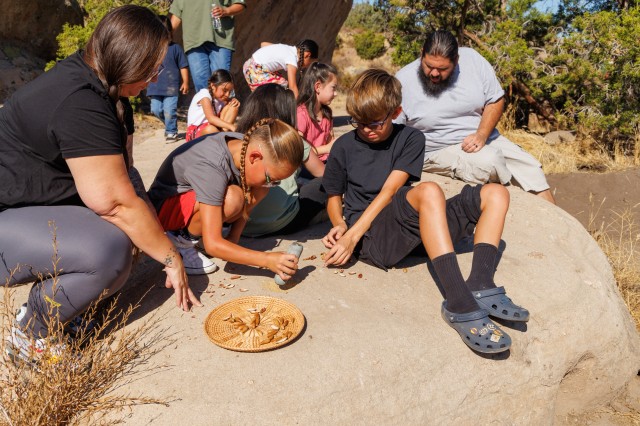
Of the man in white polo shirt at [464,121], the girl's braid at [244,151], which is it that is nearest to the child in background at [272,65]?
the man in white polo shirt at [464,121]

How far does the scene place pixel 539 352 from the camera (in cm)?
282

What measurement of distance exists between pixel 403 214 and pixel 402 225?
76 mm

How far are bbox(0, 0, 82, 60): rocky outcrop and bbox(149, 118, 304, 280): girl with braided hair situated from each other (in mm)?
6393

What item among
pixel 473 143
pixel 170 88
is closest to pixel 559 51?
pixel 473 143

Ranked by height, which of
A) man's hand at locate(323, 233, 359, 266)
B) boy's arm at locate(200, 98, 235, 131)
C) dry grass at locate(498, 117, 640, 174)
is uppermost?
man's hand at locate(323, 233, 359, 266)

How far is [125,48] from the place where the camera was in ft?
7.52

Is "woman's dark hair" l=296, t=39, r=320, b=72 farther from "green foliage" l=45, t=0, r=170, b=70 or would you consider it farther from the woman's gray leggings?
the woman's gray leggings

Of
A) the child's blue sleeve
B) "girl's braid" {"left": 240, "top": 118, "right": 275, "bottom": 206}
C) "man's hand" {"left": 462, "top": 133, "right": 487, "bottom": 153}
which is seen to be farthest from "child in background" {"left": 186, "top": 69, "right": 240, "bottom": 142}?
"girl's braid" {"left": 240, "top": 118, "right": 275, "bottom": 206}

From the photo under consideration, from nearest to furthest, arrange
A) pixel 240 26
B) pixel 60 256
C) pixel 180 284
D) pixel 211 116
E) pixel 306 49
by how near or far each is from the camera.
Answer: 1. pixel 60 256
2. pixel 180 284
3. pixel 211 116
4. pixel 306 49
5. pixel 240 26

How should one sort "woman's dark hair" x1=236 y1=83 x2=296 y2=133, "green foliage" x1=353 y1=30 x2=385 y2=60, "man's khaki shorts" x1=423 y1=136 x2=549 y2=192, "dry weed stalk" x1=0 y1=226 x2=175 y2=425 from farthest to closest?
"green foliage" x1=353 y1=30 x2=385 y2=60, "man's khaki shorts" x1=423 y1=136 x2=549 y2=192, "woman's dark hair" x1=236 y1=83 x2=296 y2=133, "dry weed stalk" x1=0 y1=226 x2=175 y2=425

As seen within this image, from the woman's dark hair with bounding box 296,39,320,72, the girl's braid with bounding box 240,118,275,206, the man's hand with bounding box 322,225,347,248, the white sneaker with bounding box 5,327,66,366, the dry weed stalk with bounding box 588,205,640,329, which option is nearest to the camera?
the white sneaker with bounding box 5,327,66,366

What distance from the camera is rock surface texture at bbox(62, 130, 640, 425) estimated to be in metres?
2.24

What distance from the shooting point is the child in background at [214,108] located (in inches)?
230

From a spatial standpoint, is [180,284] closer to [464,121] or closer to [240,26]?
[464,121]
